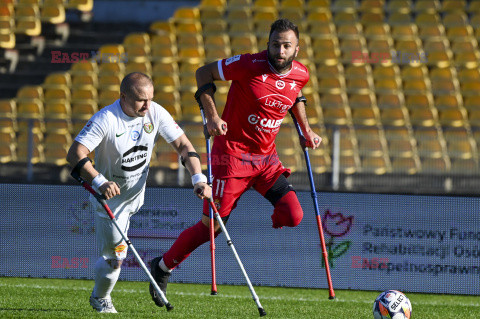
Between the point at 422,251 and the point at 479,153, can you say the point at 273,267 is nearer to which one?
the point at 422,251

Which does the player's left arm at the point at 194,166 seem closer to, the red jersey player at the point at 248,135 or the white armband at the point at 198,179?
the white armband at the point at 198,179

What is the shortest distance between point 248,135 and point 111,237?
4.63 ft

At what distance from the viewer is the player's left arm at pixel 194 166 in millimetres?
5586

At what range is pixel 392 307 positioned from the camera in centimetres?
577

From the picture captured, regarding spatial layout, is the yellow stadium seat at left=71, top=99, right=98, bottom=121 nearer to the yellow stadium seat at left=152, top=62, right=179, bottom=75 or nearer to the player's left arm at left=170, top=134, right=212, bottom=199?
the yellow stadium seat at left=152, top=62, right=179, bottom=75

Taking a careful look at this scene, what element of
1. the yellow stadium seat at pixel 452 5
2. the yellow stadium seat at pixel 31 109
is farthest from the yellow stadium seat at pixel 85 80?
the yellow stadium seat at pixel 452 5

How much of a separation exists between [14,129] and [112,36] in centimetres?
593

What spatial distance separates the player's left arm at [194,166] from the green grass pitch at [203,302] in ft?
3.37

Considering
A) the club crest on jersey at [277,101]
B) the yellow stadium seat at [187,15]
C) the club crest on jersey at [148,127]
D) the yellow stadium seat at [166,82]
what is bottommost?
the club crest on jersey at [148,127]

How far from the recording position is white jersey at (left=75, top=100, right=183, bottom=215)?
5480 millimetres

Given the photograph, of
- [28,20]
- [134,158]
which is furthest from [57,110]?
[134,158]

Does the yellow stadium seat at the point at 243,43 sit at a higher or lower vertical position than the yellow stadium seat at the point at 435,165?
higher

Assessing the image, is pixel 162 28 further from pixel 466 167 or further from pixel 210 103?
pixel 210 103

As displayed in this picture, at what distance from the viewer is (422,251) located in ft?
27.3
